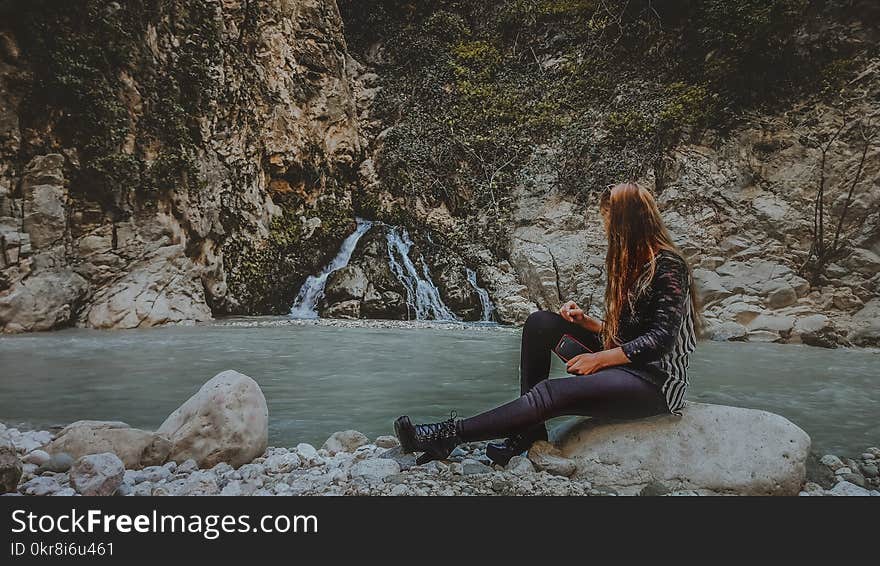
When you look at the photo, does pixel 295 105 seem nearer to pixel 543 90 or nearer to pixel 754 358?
pixel 543 90

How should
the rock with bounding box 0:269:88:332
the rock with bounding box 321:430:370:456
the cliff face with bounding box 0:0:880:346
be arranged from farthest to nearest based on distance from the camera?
the cliff face with bounding box 0:0:880:346
the rock with bounding box 0:269:88:332
the rock with bounding box 321:430:370:456

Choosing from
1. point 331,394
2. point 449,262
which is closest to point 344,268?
point 449,262

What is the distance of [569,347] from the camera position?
1264 millimetres

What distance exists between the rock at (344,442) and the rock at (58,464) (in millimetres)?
635

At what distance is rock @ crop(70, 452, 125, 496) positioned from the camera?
43.4 inches

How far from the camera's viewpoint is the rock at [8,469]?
1.08 meters

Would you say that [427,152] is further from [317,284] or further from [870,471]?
[870,471]

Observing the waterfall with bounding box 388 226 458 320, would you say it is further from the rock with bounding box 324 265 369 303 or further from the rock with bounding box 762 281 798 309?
the rock with bounding box 762 281 798 309

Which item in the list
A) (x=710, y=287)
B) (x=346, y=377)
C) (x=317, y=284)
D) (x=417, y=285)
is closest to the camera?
(x=346, y=377)

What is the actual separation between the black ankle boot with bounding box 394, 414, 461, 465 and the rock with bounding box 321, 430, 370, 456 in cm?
27

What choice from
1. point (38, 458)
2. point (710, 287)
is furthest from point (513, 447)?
point (710, 287)

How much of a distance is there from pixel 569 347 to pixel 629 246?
0.97ft

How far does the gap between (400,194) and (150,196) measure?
312cm

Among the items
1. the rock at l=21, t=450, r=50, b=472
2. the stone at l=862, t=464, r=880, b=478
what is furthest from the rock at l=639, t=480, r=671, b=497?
the rock at l=21, t=450, r=50, b=472
